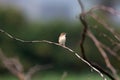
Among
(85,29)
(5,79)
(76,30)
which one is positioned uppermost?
(76,30)

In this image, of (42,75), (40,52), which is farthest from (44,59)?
(42,75)

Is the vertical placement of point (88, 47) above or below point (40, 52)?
below

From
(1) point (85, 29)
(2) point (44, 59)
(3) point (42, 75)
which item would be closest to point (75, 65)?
(2) point (44, 59)

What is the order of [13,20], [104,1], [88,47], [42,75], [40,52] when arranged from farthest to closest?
[104,1], [13,20], [40,52], [88,47], [42,75]

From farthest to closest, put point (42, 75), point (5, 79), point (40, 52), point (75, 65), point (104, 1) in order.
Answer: point (104, 1) < point (40, 52) < point (75, 65) < point (42, 75) < point (5, 79)

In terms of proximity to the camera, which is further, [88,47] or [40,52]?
[40,52]

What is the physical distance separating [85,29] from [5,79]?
12.4 m

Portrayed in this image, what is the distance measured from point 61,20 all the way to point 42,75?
8.96m

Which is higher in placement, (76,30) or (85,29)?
(76,30)

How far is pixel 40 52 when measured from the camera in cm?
2222

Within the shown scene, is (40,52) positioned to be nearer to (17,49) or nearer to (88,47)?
(17,49)

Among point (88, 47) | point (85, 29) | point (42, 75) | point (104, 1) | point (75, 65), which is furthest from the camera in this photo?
point (104, 1)

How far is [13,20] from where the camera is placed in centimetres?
2483

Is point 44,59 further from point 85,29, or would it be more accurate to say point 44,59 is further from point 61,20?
point 85,29
